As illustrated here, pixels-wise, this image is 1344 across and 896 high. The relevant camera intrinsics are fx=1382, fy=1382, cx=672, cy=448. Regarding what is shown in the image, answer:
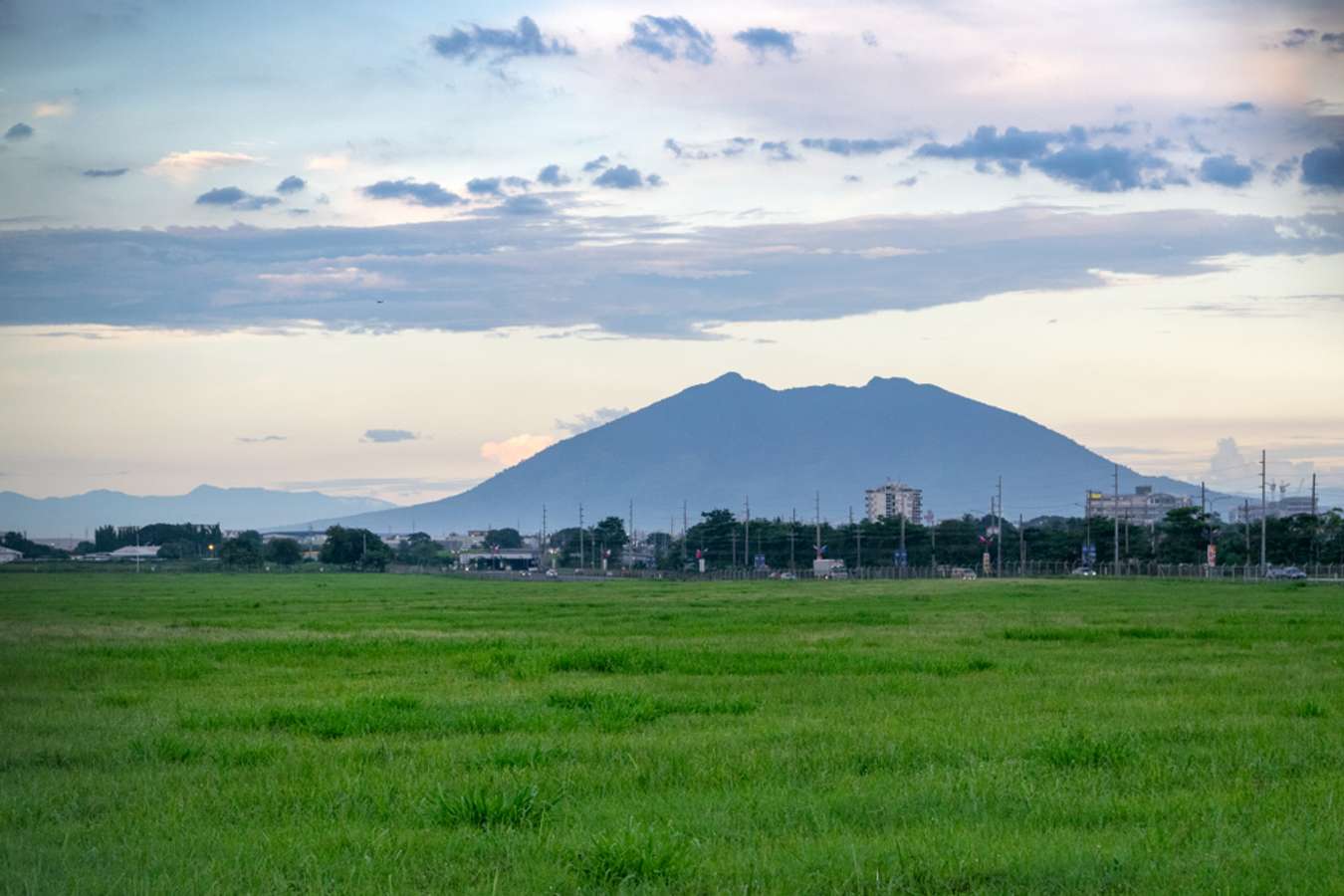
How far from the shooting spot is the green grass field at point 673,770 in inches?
355

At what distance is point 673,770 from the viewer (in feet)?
41.7

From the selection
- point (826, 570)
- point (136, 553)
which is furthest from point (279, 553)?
point (136, 553)

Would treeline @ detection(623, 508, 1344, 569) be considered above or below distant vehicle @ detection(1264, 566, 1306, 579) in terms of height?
above

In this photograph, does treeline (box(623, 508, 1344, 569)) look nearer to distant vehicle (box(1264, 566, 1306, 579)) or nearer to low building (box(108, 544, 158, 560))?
distant vehicle (box(1264, 566, 1306, 579))

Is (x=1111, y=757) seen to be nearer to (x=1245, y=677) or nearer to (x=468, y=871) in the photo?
(x=468, y=871)

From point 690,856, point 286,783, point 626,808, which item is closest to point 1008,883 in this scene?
point 690,856

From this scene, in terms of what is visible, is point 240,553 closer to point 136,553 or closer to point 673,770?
point 136,553

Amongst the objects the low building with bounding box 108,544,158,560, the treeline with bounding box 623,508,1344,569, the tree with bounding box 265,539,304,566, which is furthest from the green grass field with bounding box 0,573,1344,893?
the tree with bounding box 265,539,304,566

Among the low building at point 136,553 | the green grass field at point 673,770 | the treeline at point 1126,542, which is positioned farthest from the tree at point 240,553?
the green grass field at point 673,770

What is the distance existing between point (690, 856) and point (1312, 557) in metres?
143

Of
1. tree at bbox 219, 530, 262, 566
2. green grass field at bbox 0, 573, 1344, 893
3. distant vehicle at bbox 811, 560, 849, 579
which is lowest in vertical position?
distant vehicle at bbox 811, 560, 849, 579

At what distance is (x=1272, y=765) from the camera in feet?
41.8

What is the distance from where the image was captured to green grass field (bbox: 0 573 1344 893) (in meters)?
9.01

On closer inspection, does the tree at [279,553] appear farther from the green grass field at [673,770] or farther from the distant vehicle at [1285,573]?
the green grass field at [673,770]
